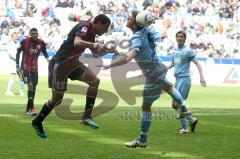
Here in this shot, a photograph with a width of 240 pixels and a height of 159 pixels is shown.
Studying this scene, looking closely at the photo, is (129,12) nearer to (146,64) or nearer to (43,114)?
(43,114)

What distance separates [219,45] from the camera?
→ 3444 cm

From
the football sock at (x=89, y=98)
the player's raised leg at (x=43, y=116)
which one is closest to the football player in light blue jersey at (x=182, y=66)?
the football sock at (x=89, y=98)

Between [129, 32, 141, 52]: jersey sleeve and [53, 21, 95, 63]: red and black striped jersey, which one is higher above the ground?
[129, 32, 141, 52]: jersey sleeve

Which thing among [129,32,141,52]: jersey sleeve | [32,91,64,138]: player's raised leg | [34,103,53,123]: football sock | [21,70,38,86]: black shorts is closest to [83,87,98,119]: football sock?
[32,91,64,138]: player's raised leg

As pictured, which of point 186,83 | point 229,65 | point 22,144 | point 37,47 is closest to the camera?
point 22,144

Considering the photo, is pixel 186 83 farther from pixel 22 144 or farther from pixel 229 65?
pixel 229 65

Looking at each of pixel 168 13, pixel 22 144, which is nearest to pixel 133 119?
pixel 22 144

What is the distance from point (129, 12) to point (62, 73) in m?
26.3

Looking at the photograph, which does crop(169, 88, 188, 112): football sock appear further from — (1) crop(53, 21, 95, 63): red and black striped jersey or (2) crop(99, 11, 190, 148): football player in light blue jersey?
(1) crop(53, 21, 95, 63): red and black striped jersey

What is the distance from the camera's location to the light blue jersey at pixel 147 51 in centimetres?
967

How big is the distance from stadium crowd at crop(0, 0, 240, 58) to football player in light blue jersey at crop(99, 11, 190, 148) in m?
23.7

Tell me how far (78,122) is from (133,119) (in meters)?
1.57

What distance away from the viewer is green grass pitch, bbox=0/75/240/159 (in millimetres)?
9352

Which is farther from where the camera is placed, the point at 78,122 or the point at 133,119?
the point at 133,119
